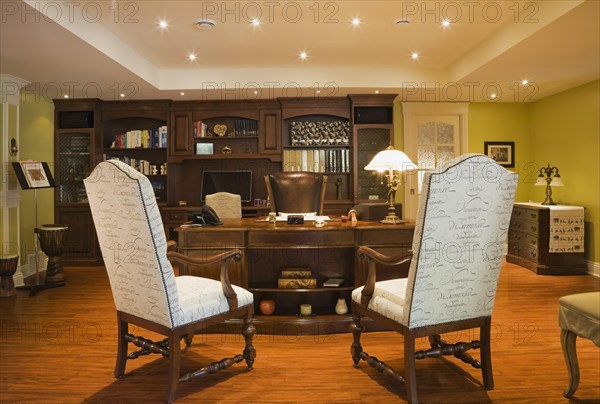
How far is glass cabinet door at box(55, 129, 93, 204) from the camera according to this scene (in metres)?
6.74

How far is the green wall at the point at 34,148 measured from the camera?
19.7ft

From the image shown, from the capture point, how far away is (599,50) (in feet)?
14.3

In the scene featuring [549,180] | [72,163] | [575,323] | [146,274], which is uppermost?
[72,163]

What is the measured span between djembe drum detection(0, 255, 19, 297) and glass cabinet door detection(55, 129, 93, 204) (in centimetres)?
201

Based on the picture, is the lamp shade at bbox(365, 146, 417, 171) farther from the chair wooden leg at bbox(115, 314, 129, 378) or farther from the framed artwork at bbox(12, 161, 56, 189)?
the framed artwork at bbox(12, 161, 56, 189)

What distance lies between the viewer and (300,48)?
16.8 feet

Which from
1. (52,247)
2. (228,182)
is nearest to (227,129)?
(228,182)

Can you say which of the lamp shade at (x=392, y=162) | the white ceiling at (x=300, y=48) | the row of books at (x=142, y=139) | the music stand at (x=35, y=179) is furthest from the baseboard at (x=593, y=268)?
the music stand at (x=35, y=179)

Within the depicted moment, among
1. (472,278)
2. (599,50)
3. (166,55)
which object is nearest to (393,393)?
(472,278)

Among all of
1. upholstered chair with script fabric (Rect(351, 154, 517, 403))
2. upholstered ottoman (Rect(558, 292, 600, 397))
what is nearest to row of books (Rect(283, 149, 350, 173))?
upholstered chair with script fabric (Rect(351, 154, 517, 403))

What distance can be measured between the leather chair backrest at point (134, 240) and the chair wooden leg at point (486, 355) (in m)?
1.64

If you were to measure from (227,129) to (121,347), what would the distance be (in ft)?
15.3

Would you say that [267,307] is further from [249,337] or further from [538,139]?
[538,139]

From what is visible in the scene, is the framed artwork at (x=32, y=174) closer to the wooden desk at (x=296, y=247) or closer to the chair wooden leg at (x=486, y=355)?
the wooden desk at (x=296, y=247)
